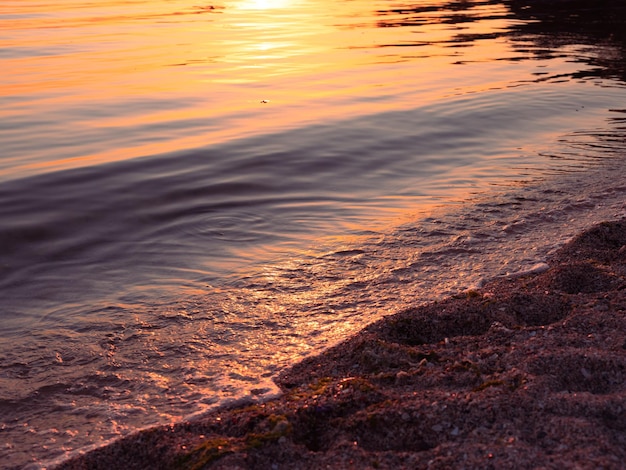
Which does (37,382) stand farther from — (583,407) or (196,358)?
(583,407)

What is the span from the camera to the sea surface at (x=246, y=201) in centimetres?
367

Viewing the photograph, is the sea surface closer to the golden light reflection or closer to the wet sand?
the wet sand

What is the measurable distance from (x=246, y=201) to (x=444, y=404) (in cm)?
420

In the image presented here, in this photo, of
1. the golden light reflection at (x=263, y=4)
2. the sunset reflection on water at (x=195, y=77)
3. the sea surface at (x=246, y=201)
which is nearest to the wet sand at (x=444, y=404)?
the sea surface at (x=246, y=201)

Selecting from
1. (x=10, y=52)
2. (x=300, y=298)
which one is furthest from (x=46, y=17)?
(x=300, y=298)

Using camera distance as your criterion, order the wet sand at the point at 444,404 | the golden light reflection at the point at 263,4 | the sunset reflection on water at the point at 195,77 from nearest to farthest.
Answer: the wet sand at the point at 444,404, the sunset reflection on water at the point at 195,77, the golden light reflection at the point at 263,4

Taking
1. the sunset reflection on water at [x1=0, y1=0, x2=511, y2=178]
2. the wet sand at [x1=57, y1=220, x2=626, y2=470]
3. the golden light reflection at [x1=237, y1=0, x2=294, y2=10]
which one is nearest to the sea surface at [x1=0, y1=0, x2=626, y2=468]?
the sunset reflection on water at [x1=0, y1=0, x2=511, y2=178]

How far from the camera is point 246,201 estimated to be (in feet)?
21.9

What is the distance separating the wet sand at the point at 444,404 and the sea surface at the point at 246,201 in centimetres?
36

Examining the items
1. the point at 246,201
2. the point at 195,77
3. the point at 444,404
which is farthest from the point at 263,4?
the point at 444,404

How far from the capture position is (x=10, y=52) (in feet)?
48.8

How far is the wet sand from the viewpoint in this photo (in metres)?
2.47

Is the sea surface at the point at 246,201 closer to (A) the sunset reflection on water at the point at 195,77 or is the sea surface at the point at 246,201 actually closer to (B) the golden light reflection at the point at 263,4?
(A) the sunset reflection on water at the point at 195,77

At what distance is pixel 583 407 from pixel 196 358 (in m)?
1.94
